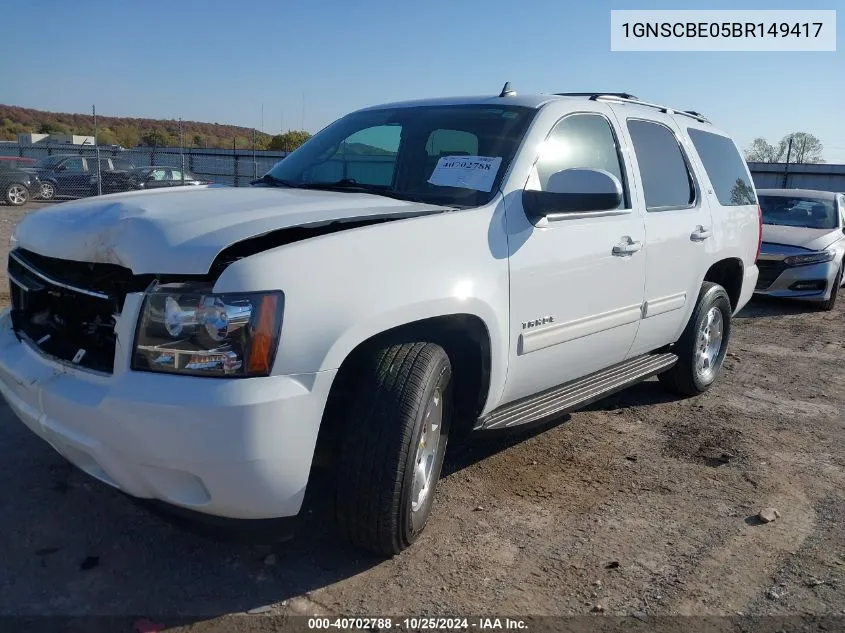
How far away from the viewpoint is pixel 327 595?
2.75 m

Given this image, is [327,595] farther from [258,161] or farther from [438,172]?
[258,161]

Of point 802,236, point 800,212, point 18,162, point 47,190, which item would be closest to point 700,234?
point 802,236

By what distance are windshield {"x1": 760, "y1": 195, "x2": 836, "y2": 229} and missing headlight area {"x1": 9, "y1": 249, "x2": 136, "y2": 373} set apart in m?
9.95

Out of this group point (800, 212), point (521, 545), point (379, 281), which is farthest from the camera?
point (800, 212)

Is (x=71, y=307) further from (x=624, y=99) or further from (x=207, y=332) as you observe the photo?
(x=624, y=99)

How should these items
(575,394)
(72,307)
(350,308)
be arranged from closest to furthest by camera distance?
(350,308) < (72,307) < (575,394)

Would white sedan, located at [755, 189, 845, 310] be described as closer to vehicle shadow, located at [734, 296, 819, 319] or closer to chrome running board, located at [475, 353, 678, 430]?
vehicle shadow, located at [734, 296, 819, 319]

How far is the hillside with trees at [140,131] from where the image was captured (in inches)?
1677

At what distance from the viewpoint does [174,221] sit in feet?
8.59

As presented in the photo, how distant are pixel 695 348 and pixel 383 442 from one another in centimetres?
327

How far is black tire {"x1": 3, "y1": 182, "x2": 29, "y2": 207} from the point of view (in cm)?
1875

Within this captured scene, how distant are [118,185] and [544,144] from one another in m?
18.6

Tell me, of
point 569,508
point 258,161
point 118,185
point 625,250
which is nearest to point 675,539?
point 569,508

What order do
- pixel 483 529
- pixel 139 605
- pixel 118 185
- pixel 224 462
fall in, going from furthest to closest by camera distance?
pixel 118 185 < pixel 483 529 < pixel 139 605 < pixel 224 462
